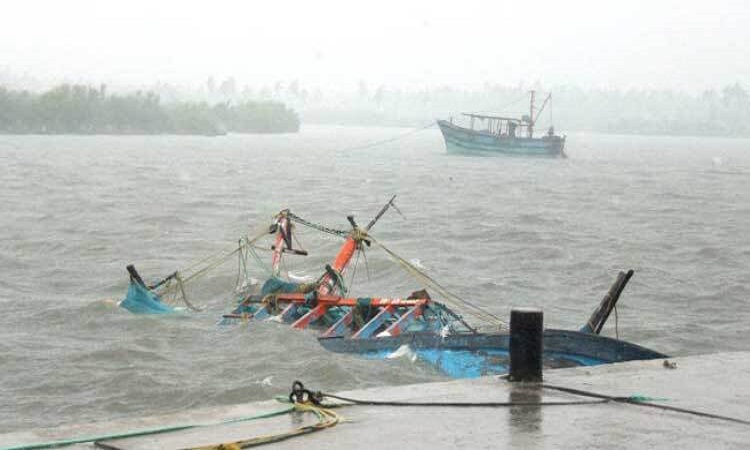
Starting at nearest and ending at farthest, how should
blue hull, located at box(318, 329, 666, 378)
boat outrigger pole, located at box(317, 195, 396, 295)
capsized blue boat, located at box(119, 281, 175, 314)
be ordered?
blue hull, located at box(318, 329, 666, 378) → boat outrigger pole, located at box(317, 195, 396, 295) → capsized blue boat, located at box(119, 281, 175, 314)

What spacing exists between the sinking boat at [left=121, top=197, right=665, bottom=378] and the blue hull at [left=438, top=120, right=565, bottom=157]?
83.9 metres

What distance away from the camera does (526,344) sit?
370 inches

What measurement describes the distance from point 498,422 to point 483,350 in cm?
704

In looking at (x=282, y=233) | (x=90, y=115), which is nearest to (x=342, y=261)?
(x=282, y=233)

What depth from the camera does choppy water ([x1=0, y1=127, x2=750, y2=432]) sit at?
1633 cm

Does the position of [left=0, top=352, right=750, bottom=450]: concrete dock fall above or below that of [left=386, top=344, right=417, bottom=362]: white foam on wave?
above

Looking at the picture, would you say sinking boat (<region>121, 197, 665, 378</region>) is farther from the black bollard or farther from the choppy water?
the black bollard

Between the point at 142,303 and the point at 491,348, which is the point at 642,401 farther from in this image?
the point at 142,303

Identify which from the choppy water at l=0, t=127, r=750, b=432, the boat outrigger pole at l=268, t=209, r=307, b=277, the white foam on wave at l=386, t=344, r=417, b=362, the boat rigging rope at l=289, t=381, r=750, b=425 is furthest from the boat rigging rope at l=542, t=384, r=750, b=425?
the boat outrigger pole at l=268, t=209, r=307, b=277

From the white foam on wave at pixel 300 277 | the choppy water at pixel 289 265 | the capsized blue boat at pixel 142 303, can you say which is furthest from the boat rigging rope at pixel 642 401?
the white foam on wave at pixel 300 277

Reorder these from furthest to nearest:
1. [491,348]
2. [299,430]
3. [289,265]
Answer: [289,265] → [491,348] → [299,430]

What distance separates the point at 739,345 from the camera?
20234mm

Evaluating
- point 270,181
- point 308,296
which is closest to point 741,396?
point 308,296

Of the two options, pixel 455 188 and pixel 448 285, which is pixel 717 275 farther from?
pixel 455 188
